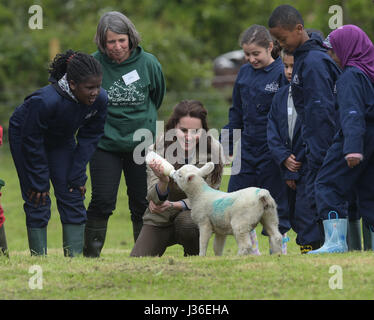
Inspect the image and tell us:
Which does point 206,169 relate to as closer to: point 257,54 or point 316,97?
point 316,97

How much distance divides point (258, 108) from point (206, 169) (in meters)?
1.58

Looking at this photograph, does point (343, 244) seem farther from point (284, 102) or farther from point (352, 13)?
point (352, 13)

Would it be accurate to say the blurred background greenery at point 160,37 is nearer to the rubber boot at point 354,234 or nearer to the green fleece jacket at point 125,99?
the green fleece jacket at point 125,99

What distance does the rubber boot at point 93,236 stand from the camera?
8.41m

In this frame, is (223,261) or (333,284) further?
(223,261)

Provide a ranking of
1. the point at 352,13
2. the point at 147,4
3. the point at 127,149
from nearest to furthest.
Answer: the point at 127,149, the point at 352,13, the point at 147,4

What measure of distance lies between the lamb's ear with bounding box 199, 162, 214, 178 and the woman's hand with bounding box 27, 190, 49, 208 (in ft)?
5.04

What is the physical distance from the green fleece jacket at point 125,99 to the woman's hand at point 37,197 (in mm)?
1020

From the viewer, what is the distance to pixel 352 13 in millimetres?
24438

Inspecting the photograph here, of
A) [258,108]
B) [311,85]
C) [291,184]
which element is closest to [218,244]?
[291,184]

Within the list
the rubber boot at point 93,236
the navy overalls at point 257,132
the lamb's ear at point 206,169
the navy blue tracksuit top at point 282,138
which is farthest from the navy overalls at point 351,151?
the rubber boot at point 93,236
